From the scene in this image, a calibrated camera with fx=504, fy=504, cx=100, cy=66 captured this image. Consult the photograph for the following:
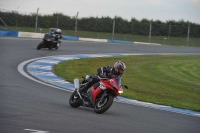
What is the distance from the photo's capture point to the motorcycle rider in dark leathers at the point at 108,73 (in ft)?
33.1

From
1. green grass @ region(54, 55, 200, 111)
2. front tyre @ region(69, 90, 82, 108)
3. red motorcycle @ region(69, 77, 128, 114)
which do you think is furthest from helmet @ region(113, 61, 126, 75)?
green grass @ region(54, 55, 200, 111)

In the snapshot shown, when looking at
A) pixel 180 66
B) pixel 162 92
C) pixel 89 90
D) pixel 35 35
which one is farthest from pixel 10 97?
pixel 35 35

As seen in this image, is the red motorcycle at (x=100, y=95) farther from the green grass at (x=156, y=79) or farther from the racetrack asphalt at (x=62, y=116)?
the green grass at (x=156, y=79)

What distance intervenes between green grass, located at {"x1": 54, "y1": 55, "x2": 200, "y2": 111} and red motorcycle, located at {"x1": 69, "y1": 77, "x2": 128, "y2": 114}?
3622 mm

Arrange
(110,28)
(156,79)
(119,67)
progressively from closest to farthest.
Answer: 1. (119,67)
2. (156,79)
3. (110,28)

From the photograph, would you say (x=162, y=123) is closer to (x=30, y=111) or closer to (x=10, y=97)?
(x=30, y=111)

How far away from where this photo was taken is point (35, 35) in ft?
127

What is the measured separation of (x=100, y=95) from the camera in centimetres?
1041

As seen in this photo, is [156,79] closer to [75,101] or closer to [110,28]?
[75,101]

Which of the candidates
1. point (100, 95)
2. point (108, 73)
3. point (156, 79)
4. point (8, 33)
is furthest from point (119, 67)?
point (8, 33)

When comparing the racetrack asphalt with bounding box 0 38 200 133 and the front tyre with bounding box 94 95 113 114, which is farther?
the front tyre with bounding box 94 95 113 114

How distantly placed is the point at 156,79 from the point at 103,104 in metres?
9.88

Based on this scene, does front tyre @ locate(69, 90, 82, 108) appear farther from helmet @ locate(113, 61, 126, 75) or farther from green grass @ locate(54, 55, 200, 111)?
green grass @ locate(54, 55, 200, 111)

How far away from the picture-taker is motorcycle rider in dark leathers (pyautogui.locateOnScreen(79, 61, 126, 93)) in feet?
33.1
